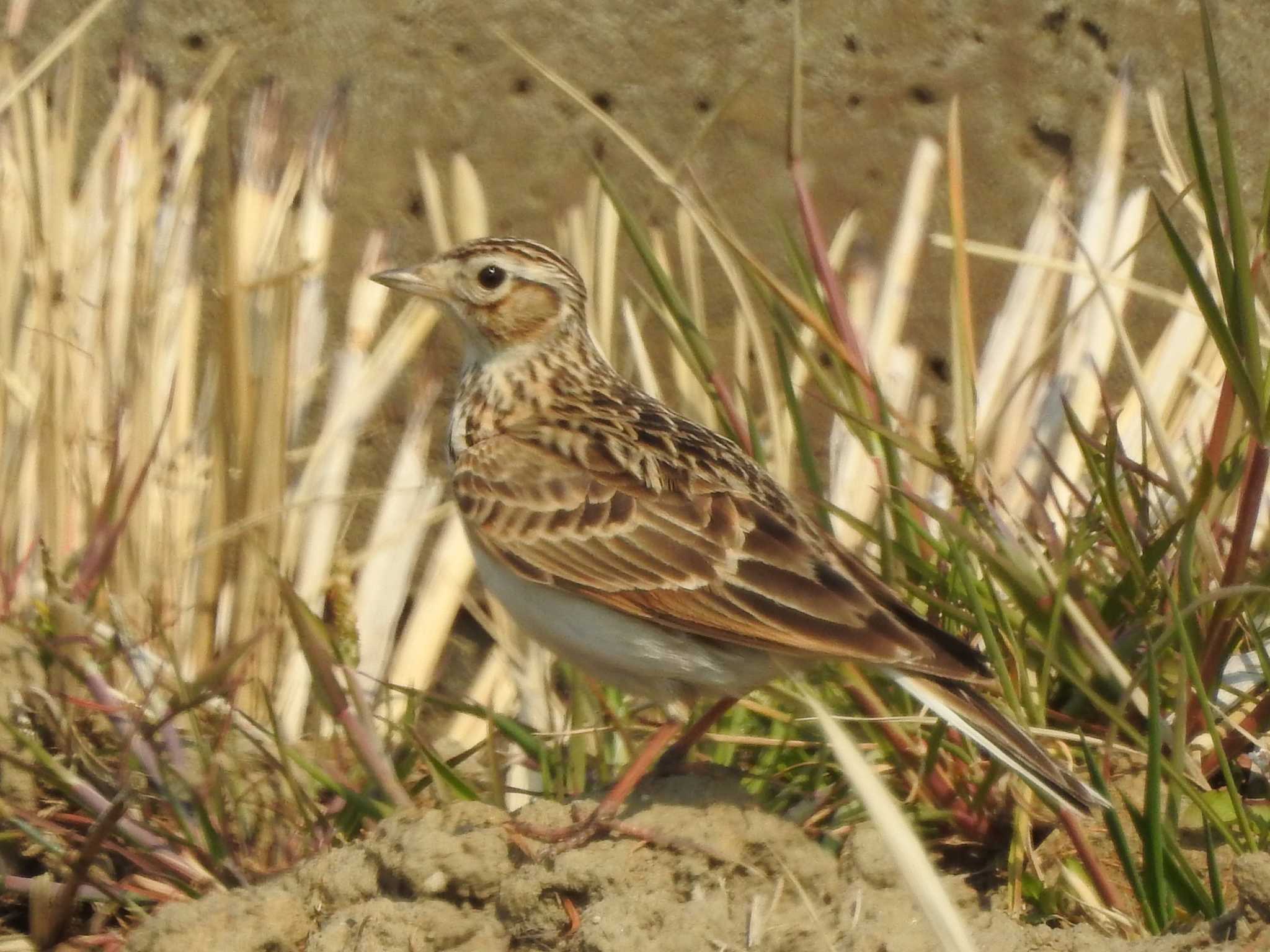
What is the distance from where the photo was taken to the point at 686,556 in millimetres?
3762

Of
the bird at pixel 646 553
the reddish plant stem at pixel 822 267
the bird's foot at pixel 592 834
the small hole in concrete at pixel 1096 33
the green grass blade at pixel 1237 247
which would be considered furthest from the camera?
the small hole in concrete at pixel 1096 33

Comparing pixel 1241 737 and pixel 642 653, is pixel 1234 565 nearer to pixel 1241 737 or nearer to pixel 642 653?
pixel 1241 737

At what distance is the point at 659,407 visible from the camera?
446cm

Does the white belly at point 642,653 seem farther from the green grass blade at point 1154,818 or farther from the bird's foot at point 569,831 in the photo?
the green grass blade at point 1154,818

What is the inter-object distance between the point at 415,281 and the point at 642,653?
129 cm

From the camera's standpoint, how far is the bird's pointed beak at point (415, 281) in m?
4.55

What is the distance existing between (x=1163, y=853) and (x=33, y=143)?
12.0 feet

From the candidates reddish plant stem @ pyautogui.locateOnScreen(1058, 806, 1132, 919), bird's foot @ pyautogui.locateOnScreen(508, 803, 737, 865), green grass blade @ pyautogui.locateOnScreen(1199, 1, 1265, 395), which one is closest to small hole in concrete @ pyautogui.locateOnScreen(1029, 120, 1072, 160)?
green grass blade @ pyautogui.locateOnScreen(1199, 1, 1265, 395)

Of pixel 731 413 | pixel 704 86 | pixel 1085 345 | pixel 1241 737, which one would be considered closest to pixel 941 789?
pixel 1241 737

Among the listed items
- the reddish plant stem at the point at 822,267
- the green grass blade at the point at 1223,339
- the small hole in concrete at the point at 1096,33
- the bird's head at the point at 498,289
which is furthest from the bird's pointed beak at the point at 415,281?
the small hole in concrete at the point at 1096,33

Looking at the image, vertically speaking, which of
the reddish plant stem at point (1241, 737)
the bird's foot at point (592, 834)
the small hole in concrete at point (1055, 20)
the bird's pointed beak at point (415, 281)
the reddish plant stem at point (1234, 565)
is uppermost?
the small hole in concrete at point (1055, 20)

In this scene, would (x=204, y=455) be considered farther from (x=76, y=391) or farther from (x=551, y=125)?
(x=551, y=125)

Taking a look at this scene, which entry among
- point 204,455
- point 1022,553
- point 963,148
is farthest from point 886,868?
point 963,148

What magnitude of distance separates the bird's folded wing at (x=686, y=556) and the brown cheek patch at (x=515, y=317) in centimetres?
44
